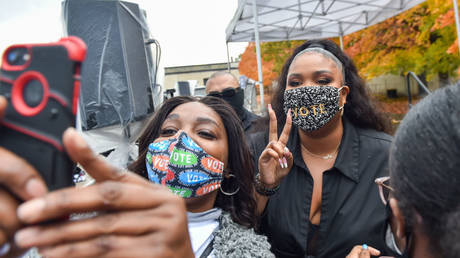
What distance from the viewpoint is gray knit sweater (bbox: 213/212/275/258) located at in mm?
1547

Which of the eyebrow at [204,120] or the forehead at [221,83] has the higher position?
the forehead at [221,83]

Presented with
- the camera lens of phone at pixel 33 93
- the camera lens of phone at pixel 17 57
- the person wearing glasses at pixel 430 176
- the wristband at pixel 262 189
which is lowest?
the wristband at pixel 262 189

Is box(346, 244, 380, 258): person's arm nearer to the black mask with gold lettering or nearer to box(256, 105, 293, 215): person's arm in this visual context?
box(256, 105, 293, 215): person's arm

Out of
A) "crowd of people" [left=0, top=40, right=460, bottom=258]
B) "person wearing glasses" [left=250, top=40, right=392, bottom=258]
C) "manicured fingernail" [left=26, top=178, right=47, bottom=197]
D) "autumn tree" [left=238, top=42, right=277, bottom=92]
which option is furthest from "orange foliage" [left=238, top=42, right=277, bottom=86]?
"manicured fingernail" [left=26, top=178, right=47, bottom=197]

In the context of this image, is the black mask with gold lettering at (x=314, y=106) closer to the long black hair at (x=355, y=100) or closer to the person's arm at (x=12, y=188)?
the long black hair at (x=355, y=100)

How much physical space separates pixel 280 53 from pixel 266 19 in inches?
152

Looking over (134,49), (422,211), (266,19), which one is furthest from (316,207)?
(266,19)

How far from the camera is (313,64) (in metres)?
2.30

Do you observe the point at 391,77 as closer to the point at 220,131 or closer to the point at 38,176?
the point at 220,131

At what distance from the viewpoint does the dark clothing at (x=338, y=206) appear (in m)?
1.89

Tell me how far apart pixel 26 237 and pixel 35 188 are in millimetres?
93

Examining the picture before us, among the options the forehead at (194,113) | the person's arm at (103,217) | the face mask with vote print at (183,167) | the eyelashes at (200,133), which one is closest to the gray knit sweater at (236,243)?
the face mask with vote print at (183,167)

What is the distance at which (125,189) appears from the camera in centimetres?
64

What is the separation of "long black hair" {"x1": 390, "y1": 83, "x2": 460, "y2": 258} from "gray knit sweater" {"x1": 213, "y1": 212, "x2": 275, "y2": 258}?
80 centimetres
